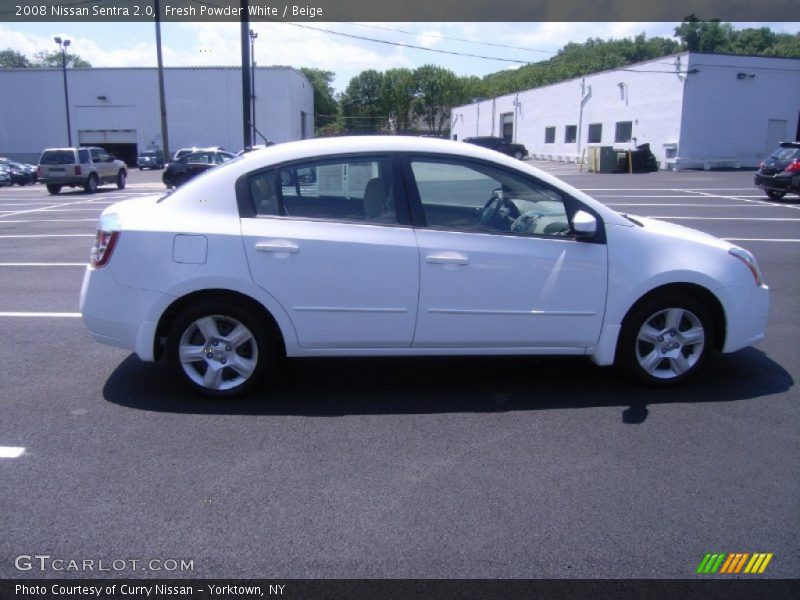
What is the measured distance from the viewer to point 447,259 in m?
4.57

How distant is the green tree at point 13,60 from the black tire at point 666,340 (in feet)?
→ 431

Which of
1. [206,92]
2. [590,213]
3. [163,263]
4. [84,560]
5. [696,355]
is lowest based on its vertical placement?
[84,560]

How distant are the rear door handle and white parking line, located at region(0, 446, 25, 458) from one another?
1827mm

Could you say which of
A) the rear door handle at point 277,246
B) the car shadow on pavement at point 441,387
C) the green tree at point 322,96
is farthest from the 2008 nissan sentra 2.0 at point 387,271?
the green tree at point 322,96

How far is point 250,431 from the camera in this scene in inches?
169

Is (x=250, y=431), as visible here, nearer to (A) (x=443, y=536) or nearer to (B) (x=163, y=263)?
(B) (x=163, y=263)

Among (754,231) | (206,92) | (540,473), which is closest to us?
(540,473)

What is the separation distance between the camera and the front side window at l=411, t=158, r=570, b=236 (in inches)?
188

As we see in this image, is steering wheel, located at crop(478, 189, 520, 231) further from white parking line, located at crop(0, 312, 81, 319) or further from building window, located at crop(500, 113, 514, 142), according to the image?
building window, located at crop(500, 113, 514, 142)

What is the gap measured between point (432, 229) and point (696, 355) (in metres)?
2.12

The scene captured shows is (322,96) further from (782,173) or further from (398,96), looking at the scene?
(782,173)

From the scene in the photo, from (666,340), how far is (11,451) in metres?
4.28

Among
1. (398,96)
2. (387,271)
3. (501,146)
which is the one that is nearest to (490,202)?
(387,271)
